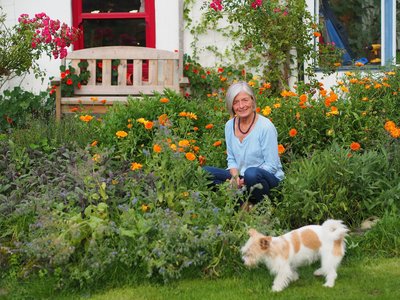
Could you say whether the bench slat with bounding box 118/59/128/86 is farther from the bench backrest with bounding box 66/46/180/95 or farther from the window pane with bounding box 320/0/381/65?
the window pane with bounding box 320/0/381/65

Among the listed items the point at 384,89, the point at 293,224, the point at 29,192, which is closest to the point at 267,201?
the point at 293,224

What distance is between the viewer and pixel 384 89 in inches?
277

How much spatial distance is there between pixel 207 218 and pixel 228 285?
21.6 inches

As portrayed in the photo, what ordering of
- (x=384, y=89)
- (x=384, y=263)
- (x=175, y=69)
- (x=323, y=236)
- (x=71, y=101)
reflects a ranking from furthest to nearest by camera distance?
(x=175, y=69), (x=71, y=101), (x=384, y=89), (x=384, y=263), (x=323, y=236)

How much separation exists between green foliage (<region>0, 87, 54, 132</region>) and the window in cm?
391

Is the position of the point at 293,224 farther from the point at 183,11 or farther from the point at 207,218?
the point at 183,11

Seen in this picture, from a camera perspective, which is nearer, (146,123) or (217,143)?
(146,123)

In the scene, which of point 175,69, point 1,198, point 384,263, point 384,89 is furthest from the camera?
point 175,69

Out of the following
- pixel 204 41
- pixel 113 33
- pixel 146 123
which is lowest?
pixel 146 123

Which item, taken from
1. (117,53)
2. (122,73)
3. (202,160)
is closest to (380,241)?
(202,160)

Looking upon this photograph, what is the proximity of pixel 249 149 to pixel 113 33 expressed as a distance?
5094mm

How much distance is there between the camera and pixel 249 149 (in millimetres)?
5602

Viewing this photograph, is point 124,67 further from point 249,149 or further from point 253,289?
point 253,289

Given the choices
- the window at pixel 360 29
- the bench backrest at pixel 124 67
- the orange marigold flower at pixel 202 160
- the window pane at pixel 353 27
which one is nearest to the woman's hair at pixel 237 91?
the orange marigold flower at pixel 202 160
